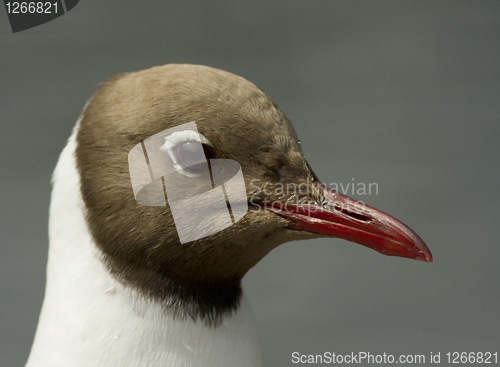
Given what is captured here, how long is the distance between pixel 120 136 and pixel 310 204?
1.06ft

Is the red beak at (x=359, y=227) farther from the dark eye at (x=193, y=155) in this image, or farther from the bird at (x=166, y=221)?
the dark eye at (x=193, y=155)

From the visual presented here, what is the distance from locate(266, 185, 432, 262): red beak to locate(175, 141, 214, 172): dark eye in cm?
13

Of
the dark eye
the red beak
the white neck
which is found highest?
the dark eye

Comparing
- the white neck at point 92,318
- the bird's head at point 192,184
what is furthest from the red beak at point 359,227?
the white neck at point 92,318

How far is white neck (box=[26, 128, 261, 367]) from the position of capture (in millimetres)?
920

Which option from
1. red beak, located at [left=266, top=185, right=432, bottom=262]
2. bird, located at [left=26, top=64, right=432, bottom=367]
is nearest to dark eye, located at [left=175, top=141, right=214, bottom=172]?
bird, located at [left=26, top=64, right=432, bottom=367]

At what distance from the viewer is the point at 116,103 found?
3.00 ft

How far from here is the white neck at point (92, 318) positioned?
0.92 m

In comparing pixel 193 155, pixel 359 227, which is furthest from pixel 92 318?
pixel 359 227

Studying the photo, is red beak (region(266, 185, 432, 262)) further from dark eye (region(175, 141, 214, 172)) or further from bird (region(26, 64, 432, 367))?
dark eye (region(175, 141, 214, 172))

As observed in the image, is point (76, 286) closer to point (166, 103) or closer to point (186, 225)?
point (186, 225)

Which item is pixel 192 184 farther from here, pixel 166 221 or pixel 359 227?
pixel 359 227

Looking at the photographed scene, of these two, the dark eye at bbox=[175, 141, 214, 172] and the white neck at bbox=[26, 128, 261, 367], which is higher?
the dark eye at bbox=[175, 141, 214, 172]

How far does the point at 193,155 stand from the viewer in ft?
2.83
